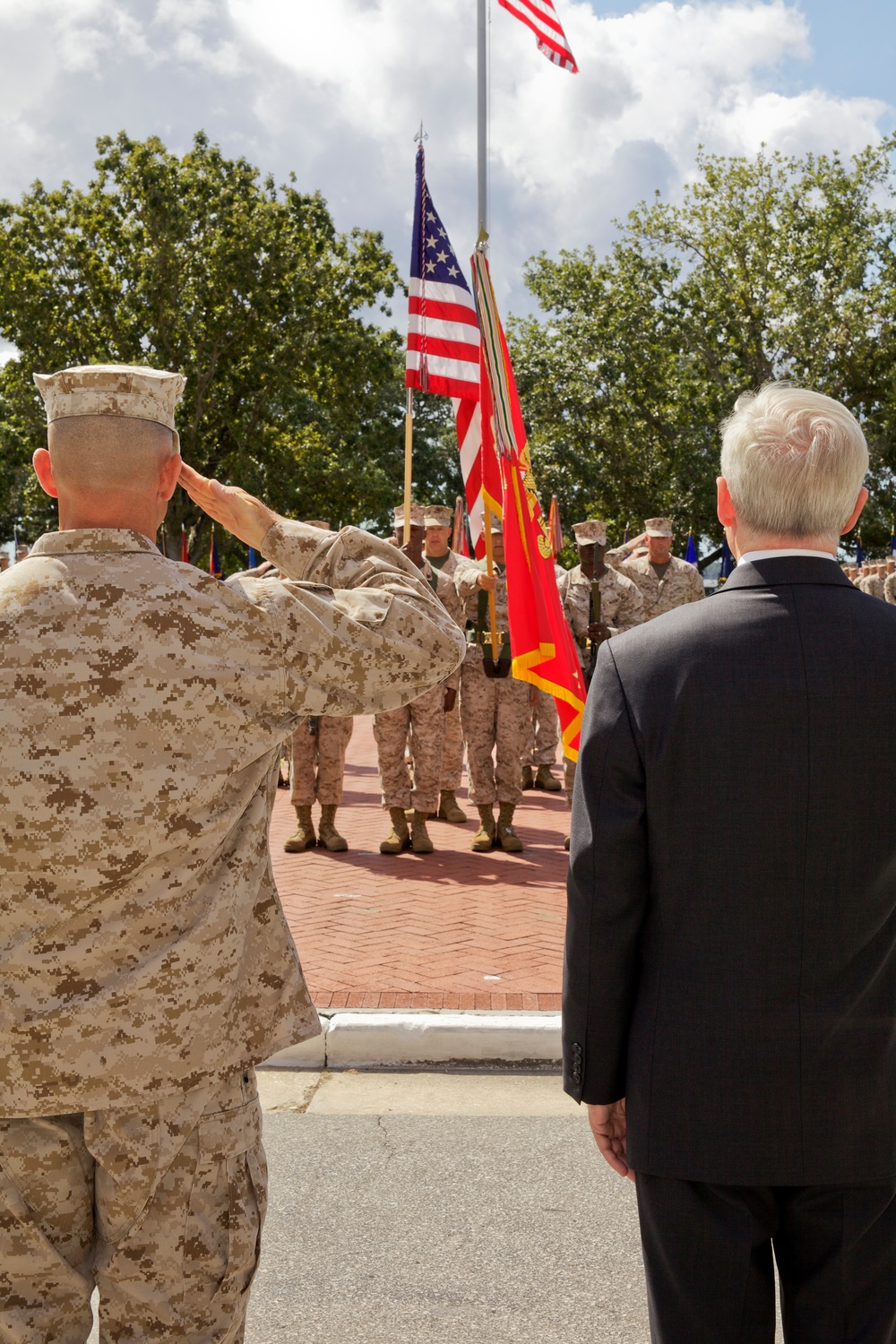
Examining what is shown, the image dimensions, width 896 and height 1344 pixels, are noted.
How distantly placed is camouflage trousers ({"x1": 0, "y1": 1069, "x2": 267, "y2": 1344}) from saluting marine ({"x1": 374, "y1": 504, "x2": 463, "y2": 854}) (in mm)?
6765

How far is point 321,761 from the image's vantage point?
29.6ft

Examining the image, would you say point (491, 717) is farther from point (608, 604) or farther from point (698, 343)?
point (698, 343)

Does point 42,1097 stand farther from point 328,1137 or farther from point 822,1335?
point 328,1137

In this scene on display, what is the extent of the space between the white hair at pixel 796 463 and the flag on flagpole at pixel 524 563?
15.9 feet

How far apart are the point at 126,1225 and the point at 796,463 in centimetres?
155

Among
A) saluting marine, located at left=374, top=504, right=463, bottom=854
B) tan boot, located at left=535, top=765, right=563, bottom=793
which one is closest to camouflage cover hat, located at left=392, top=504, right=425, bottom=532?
saluting marine, located at left=374, top=504, right=463, bottom=854

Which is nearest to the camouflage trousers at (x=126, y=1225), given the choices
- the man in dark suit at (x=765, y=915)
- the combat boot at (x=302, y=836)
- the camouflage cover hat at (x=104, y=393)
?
the man in dark suit at (x=765, y=915)

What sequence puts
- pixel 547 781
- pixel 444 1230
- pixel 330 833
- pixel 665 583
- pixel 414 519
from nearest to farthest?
pixel 444 1230 → pixel 330 833 → pixel 414 519 → pixel 665 583 → pixel 547 781

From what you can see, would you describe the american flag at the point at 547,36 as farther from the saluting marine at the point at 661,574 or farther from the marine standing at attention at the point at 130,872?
the marine standing at attention at the point at 130,872

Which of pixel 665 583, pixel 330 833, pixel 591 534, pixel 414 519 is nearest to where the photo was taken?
pixel 330 833

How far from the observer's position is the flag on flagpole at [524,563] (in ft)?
22.9

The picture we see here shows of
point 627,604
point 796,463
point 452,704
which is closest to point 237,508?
point 796,463

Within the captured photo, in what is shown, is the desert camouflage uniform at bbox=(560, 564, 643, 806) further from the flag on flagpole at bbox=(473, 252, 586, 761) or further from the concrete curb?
the concrete curb

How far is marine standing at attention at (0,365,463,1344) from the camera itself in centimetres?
191
